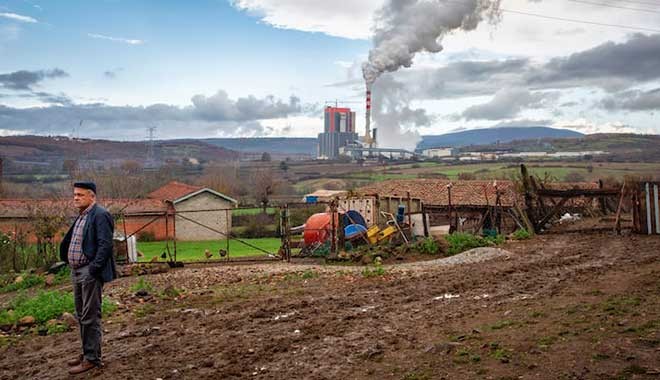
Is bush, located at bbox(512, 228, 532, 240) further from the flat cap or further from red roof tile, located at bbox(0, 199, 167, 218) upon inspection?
the flat cap

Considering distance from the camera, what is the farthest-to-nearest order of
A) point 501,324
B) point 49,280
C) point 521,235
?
1. point 521,235
2. point 49,280
3. point 501,324

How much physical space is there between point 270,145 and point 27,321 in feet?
563

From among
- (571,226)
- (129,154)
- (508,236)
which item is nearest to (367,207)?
(508,236)

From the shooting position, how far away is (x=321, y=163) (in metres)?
118

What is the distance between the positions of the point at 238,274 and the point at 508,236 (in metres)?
10.7

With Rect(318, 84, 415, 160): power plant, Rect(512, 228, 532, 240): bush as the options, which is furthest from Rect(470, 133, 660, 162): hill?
Rect(512, 228, 532, 240): bush

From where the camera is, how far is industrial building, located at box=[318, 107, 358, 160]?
174375mm

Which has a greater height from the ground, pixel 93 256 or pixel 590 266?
pixel 93 256

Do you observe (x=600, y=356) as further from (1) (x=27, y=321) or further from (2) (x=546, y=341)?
(1) (x=27, y=321)

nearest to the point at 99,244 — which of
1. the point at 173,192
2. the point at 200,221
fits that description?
the point at 200,221

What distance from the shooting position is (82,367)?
7035 mm

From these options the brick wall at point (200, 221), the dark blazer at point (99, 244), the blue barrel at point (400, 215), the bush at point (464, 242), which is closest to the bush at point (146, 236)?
the brick wall at point (200, 221)

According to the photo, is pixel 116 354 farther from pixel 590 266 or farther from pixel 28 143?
pixel 28 143

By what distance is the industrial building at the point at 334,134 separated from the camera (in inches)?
6865
